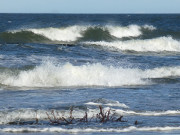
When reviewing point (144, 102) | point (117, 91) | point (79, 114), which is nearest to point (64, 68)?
point (117, 91)

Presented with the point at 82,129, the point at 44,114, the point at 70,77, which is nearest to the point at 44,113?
the point at 44,114

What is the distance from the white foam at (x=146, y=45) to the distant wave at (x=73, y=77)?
12.8 m

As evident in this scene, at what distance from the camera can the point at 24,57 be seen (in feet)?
66.6

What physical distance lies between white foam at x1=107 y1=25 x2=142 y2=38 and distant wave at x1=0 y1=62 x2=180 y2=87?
22586mm

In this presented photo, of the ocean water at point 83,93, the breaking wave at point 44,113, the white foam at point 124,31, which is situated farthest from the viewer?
the white foam at point 124,31

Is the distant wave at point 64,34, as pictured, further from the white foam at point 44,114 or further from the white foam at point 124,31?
the white foam at point 44,114

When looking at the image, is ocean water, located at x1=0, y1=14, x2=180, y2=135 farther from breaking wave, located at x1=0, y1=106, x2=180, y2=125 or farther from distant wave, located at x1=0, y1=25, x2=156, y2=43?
distant wave, located at x1=0, y1=25, x2=156, y2=43

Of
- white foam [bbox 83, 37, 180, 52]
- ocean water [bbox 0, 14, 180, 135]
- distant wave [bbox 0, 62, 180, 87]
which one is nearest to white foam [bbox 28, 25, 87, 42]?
white foam [bbox 83, 37, 180, 52]

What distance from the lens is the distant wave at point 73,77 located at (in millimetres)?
15812

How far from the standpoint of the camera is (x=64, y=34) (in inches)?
1463

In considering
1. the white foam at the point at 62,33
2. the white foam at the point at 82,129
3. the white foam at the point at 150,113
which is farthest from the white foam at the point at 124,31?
the white foam at the point at 82,129

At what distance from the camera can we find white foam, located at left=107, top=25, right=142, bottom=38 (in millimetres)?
40694

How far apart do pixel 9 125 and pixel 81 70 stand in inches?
314

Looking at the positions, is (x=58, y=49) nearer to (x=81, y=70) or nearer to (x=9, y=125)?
(x=81, y=70)
